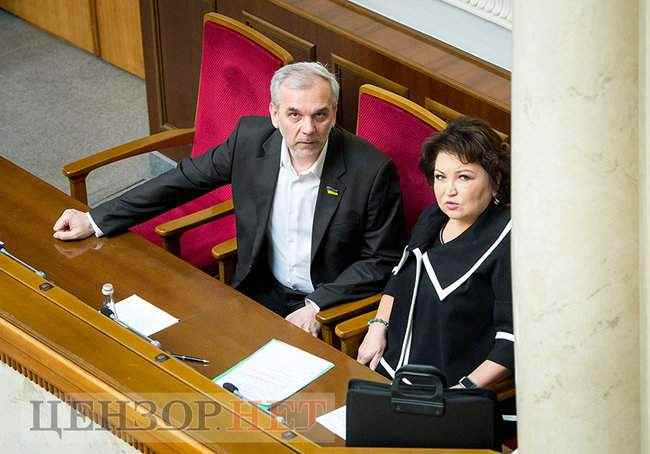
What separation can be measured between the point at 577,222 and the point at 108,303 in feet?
5.05

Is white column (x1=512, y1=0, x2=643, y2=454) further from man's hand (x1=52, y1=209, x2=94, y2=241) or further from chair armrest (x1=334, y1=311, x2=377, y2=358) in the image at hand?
man's hand (x1=52, y1=209, x2=94, y2=241)

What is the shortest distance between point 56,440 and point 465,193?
4.00ft

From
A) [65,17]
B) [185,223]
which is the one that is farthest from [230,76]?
[65,17]

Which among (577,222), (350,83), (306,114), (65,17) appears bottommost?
(65,17)

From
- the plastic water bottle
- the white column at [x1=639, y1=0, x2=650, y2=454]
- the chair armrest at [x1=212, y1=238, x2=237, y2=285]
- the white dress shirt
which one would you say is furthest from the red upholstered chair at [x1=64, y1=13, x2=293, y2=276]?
the white column at [x1=639, y1=0, x2=650, y2=454]

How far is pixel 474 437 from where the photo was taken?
9.92 ft

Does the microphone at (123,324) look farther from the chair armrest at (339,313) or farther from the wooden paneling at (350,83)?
the wooden paneling at (350,83)

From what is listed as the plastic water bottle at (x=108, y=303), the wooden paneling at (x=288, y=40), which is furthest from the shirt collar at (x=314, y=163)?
the wooden paneling at (x=288, y=40)

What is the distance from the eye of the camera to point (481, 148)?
3.53 meters

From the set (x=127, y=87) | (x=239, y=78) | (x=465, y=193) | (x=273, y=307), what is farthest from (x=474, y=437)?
(x=127, y=87)

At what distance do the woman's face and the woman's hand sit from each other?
41 cm

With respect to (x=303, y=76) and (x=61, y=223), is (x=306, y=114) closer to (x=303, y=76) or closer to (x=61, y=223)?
(x=303, y=76)

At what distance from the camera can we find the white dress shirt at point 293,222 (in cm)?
408

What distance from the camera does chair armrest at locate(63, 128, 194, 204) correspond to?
459cm
